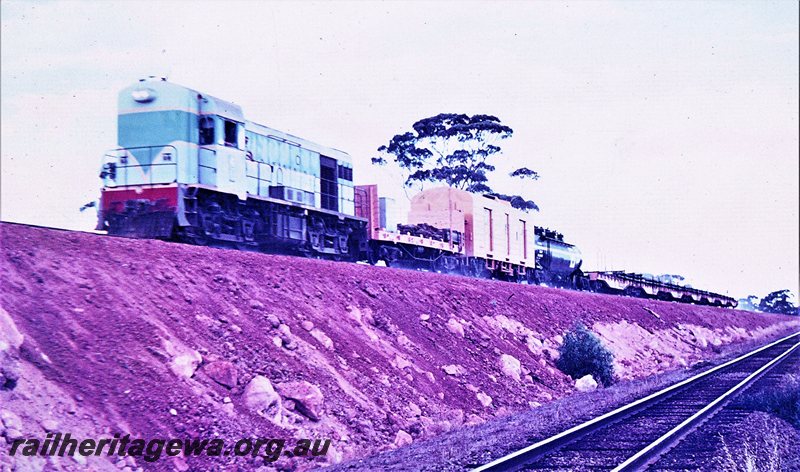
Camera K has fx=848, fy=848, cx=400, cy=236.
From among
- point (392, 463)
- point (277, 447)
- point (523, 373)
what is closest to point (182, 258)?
point (277, 447)

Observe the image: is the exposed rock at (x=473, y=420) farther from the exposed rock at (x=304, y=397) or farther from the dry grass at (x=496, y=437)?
the exposed rock at (x=304, y=397)

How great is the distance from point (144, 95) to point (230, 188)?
285 cm

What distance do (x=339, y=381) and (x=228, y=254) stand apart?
12.6 ft

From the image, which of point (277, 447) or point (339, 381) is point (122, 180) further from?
point (277, 447)

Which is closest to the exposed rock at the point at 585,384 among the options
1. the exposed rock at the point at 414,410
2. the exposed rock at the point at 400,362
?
the exposed rock at the point at 400,362

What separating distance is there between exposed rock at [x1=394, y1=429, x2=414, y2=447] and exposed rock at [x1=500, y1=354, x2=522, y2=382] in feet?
24.3

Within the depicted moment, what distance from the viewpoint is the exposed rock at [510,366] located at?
72.9 ft

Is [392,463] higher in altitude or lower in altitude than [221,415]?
lower

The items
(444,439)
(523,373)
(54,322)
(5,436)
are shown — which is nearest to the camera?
(5,436)

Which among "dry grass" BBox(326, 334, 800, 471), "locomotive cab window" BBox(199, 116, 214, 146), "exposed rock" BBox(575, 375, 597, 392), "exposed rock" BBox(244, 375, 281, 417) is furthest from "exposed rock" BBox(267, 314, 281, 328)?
"exposed rock" BBox(575, 375, 597, 392)

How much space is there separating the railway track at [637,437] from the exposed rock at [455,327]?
5154 mm

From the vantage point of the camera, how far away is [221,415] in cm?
1207

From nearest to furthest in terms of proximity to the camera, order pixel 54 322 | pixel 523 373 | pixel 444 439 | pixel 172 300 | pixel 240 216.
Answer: pixel 54 322 → pixel 172 300 → pixel 444 439 → pixel 240 216 → pixel 523 373

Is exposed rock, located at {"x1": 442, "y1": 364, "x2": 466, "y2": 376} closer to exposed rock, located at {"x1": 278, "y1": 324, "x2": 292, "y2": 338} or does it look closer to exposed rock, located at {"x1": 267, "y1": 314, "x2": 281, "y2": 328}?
exposed rock, located at {"x1": 278, "y1": 324, "x2": 292, "y2": 338}
